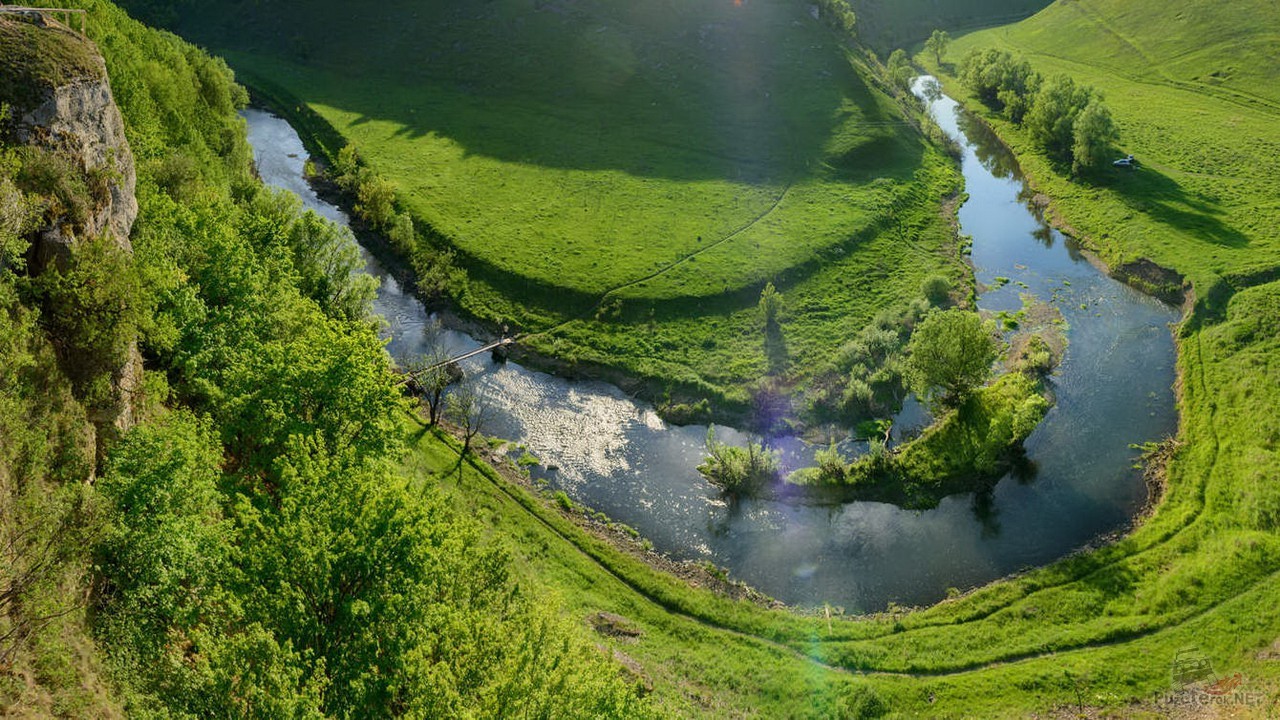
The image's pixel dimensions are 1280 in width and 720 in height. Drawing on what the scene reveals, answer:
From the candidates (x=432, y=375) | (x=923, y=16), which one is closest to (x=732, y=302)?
(x=432, y=375)

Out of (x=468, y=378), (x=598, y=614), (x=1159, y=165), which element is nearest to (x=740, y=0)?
(x=1159, y=165)

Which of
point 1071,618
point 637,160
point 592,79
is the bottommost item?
point 1071,618

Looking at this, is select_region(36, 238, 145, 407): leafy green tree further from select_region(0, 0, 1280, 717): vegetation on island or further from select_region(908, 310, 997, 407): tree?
select_region(908, 310, 997, 407): tree

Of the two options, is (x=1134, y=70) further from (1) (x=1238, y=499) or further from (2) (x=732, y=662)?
(2) (x=732, y=662)

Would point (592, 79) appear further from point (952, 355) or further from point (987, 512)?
point (987, 512)

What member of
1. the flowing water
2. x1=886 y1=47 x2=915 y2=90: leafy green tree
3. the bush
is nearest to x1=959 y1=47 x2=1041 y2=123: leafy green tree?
x1=886 y1=47 x2=915 y2=90: leafy green tree
